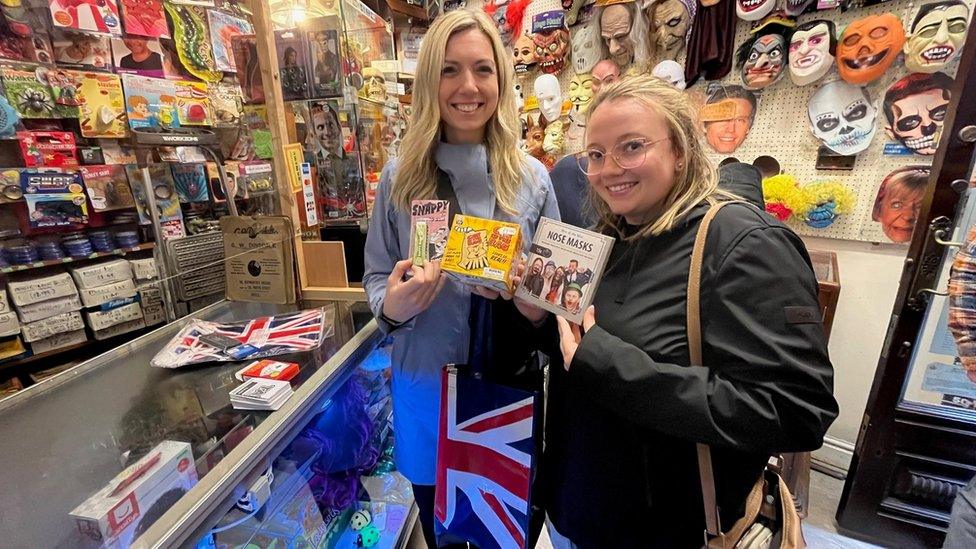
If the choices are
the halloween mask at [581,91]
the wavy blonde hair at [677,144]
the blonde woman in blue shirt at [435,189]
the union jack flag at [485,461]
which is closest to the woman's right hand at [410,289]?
the blonde woman in blue shirt at [435,189]

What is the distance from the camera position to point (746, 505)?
2.99 ft

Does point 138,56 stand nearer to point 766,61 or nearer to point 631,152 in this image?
point 631,152

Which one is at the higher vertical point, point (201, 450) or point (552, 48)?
point (552, 48)

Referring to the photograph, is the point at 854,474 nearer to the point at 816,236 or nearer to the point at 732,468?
the point at 816,236

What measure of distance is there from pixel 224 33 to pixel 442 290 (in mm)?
1842

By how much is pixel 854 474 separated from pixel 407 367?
2297 mm

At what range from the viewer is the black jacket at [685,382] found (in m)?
0.70

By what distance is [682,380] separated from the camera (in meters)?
0.73

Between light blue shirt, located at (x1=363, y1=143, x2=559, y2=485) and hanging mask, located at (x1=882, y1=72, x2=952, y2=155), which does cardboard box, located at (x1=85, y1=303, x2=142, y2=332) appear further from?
hanging mask, located at (x1=882, y1=72, x2=952, y2=155)

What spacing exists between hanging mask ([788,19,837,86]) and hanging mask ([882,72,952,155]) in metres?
0.34

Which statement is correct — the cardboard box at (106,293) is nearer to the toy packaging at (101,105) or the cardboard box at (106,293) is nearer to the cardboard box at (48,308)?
the cardboard box at (48,308)

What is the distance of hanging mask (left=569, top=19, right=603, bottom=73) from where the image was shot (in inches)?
114

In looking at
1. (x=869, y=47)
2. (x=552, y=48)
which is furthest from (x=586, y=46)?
→ (x=869, y=47)

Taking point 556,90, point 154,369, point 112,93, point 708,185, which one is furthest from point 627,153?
point 556,90
